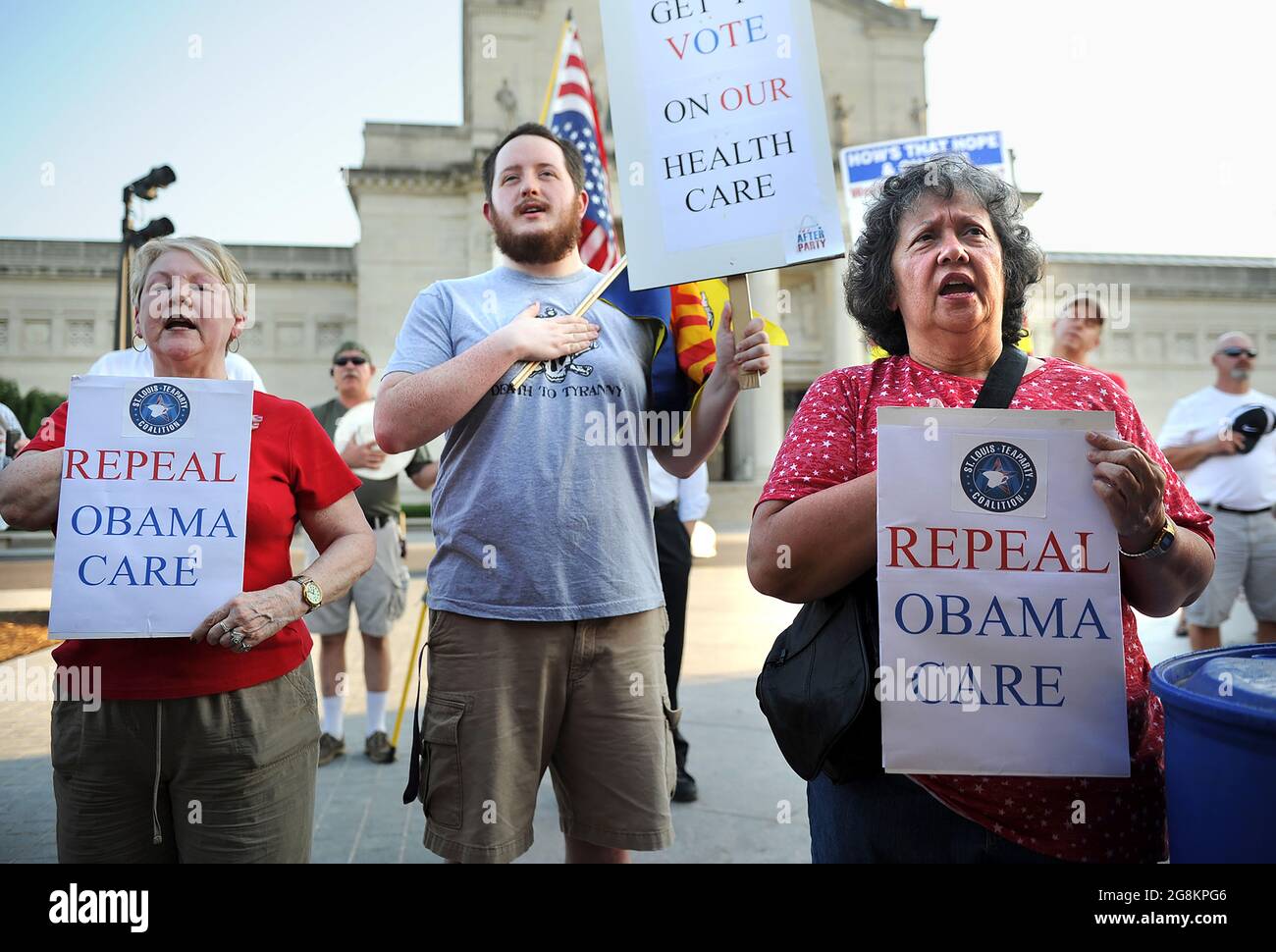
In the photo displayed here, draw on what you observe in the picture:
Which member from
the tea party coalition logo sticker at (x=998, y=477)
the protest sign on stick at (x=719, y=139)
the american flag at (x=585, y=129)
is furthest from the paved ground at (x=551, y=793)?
the american flag at (x=585, y=129)

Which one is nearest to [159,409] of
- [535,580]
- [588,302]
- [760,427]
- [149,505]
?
[149,505]

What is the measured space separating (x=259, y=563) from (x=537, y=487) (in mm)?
715

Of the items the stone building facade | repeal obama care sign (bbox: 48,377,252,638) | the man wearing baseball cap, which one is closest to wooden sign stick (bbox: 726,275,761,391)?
repeal obama care sign (bbox: 48,377,252,638)

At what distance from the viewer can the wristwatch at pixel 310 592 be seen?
2.11m

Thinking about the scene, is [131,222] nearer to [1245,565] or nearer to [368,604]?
[368,604]

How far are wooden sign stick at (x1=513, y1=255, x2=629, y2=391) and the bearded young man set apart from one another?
30 millimetres

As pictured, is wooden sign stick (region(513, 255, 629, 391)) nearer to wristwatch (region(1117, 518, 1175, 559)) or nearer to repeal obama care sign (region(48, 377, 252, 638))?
repeal obama care sign (region(48, 377, 252, 638))

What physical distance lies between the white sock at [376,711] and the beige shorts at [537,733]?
2.97 meters

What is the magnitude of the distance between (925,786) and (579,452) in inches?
48.0

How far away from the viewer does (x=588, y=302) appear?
2.46m

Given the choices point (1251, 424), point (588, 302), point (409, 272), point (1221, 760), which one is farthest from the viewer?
point (409, 272)

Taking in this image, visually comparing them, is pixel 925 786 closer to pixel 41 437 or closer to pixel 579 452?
pixel 579 452

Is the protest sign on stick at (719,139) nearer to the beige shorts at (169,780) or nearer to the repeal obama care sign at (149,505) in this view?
the repeal obama care sign at (149,505)
